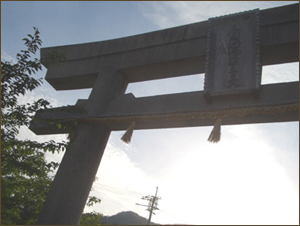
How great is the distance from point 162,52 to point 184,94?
1107mm

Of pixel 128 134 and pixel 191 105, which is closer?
pixel 191 105

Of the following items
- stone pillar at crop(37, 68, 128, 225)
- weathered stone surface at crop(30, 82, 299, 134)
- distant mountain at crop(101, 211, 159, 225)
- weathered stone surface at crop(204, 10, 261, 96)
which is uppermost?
distant mountain at crop(101, 211, 159, 225)

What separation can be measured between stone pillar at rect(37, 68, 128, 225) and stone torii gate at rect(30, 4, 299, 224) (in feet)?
0.04

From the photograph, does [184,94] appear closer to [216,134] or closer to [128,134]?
[216,134]

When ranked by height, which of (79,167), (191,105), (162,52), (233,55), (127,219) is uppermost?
(127,219)

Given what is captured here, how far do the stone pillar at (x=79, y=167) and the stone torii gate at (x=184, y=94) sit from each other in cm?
1

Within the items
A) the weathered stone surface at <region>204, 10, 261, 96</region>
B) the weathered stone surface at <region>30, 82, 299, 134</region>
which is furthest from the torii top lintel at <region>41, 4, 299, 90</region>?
the weathered stone surface at <region>30, 82, 299, 134</region>

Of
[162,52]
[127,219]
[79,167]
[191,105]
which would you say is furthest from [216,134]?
[127,219]

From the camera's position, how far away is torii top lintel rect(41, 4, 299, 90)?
3572mm

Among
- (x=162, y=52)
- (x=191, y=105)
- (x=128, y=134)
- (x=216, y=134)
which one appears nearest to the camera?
(x=216, y=134)

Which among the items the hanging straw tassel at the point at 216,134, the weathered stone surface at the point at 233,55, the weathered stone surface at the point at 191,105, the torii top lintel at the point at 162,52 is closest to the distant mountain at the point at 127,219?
the torii top lintel at the point at 162,52

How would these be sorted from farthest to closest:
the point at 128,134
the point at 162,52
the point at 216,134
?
the point at 162,52
the point at 128,134
the point at 216,134

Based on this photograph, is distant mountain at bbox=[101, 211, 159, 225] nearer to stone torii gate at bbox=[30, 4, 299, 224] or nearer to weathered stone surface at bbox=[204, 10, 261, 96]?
stone torii gate at bbox=[30, 4, 299, 224]

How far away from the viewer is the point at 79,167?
3.71 metres
